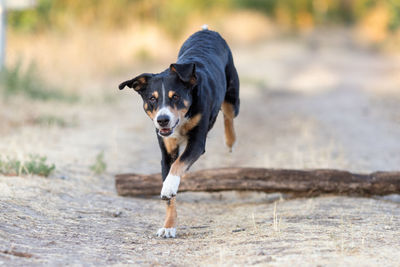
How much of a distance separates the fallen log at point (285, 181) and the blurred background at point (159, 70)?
118 cm

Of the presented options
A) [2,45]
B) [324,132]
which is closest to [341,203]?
[324,132]

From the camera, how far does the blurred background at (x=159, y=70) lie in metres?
8.02

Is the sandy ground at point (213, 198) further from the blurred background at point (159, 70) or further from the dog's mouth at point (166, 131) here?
the dog's mouth at point (166, 131)

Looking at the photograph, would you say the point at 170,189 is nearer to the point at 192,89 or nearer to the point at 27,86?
the point at 192,89

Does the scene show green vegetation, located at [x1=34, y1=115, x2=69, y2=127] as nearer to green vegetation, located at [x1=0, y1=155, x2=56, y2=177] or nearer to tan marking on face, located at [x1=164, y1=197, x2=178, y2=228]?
green vegetation, located at [x1=0, y1=155, x2=56, y2=177]

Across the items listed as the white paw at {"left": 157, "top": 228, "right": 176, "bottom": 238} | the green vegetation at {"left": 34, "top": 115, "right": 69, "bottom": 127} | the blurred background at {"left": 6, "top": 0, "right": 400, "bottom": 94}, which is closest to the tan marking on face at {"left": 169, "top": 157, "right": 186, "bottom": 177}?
the white paw at {"left": 157, "top": 228, "right": 176, "bottom": 238}

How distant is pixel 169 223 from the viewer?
4836 mm

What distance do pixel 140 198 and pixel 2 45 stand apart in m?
6.28

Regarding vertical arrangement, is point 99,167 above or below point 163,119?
below

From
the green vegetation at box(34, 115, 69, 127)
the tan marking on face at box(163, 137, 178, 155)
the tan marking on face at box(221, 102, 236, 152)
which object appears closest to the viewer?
the tan marking on face at box(163, 137, 178, 155)

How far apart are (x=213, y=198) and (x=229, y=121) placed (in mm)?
882

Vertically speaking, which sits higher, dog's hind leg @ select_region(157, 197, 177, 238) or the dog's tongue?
the dog's tongue

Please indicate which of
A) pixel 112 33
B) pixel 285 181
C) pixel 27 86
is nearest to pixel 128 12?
pixel 112 33

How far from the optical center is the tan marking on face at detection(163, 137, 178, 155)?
199 inches
